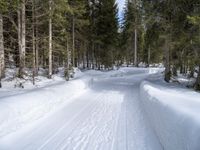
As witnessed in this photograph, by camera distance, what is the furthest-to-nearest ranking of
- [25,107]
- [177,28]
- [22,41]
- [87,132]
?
1. [177,28]
2. [22,41]
3. [25,107]
4. [87,132]

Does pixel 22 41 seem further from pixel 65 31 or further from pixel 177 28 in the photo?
pixel 177 28

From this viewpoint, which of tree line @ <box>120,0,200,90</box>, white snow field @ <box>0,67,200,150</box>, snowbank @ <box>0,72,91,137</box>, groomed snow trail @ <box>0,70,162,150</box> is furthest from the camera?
tree line @ <box>120,0,200,90</box>

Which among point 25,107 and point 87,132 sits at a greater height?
point 25,107

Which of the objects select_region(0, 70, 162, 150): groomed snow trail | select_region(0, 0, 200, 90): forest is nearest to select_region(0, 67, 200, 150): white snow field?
select_region(0, 70, 162, 150): groomed snow trail

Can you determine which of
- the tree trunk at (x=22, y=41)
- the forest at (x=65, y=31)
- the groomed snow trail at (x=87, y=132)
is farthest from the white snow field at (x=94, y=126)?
the tree trunk at (x=22, y=41)

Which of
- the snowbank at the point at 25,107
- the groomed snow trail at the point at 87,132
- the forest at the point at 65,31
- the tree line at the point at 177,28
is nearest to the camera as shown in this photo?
the groomed snow trail at the point at 87,132

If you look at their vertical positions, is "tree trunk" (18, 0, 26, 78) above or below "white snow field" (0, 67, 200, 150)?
above

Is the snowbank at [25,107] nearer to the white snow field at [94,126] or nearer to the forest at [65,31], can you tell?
the white snow field at [94,126]

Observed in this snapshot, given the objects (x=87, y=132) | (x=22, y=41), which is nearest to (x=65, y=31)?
(x=22, y=41)

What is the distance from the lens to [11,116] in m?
8.41

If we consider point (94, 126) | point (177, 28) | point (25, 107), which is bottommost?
point (94, 126)

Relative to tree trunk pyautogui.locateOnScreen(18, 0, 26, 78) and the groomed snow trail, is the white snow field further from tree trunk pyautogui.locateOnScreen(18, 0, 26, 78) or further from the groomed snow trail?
tree trunk pyautogui.locateOnScreen(18, 0, 26, 78)

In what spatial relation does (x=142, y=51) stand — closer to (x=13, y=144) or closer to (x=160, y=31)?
(x=160, y=31)

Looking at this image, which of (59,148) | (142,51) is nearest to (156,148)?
(59,148)
